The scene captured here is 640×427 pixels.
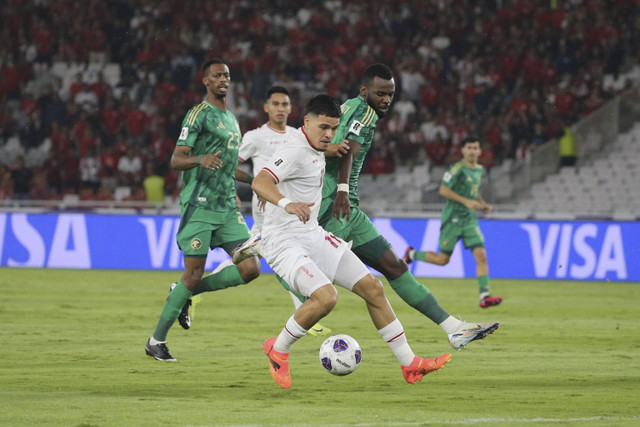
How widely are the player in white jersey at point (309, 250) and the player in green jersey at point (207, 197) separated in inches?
58.8

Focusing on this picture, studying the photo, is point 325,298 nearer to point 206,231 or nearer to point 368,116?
point 368,116

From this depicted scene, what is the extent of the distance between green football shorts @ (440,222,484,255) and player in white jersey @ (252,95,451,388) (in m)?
7.20

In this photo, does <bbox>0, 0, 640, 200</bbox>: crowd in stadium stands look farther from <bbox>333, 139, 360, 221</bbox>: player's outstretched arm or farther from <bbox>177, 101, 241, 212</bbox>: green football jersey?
<bbox>333, 139, 360, 221</bbox>: player's outstretched arm

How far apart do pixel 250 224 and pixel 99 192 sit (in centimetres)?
483

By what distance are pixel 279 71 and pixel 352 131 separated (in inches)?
719

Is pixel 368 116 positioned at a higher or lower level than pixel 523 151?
higher

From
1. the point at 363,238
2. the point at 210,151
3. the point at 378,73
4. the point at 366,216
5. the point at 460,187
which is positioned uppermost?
the point at 378,73

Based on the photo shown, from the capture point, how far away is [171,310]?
8688 millimetres

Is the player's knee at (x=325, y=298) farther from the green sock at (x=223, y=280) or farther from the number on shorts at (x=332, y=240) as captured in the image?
the green sock at (x=223, y=280)

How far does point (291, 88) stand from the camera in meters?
25.9

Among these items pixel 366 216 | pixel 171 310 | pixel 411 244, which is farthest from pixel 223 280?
pixel 411 244


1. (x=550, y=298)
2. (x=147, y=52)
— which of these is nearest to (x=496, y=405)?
(x=550, y=298)

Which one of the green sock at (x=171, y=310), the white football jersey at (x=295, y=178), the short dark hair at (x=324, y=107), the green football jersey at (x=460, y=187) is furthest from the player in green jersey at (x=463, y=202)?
the short dark hair at (x=324, y=107)

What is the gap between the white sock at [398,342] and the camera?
7.45m
